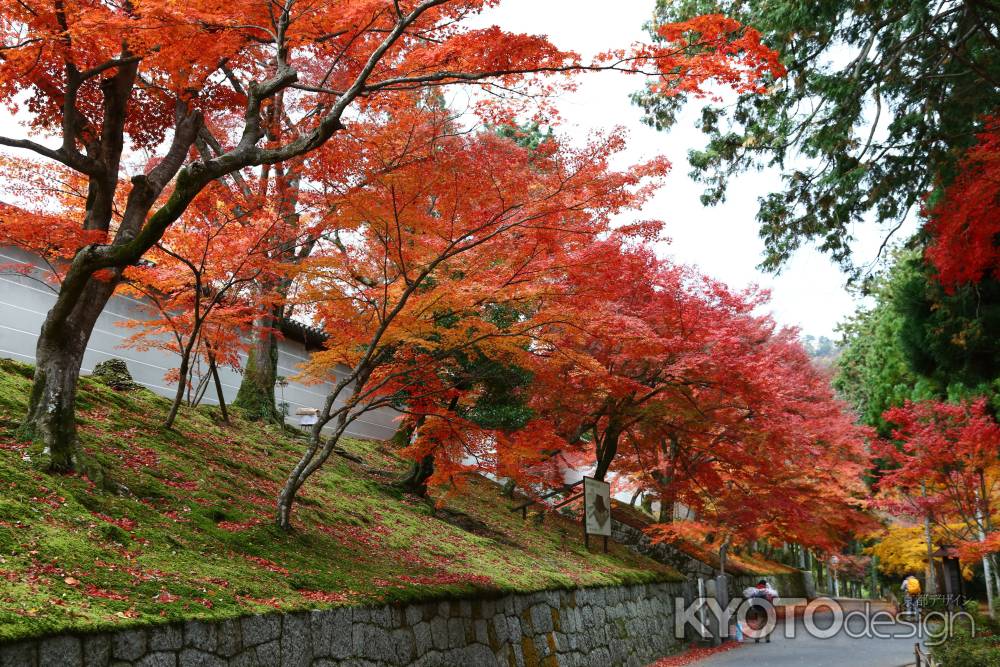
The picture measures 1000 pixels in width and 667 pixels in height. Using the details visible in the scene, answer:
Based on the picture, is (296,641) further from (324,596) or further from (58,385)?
(58,385)

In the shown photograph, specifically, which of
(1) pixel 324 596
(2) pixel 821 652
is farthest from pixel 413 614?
(2) pixel 821 652

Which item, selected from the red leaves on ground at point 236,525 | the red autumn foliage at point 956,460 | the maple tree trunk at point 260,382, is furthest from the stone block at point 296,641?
the red autumn foliage at point 956,460

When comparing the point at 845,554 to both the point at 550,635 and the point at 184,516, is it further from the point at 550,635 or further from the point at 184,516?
the point at 184,516

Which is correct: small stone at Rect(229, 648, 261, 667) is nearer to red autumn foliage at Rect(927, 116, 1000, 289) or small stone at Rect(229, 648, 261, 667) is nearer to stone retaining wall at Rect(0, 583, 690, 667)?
stone retaining wall at Rect(0, 583, 690, 667)

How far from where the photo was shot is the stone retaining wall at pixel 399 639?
4.30 m

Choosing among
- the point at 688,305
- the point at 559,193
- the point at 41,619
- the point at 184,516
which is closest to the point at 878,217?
the point at 688,305

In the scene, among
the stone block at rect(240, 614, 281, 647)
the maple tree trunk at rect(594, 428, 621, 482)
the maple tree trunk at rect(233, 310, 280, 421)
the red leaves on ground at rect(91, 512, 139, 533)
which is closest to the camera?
the stone block at rect(240, 614, 281, 647)

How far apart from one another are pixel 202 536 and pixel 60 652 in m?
2.70

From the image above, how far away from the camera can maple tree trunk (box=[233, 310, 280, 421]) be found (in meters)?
13.6

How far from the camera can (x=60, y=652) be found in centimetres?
399

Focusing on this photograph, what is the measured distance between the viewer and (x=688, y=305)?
14.0 meters

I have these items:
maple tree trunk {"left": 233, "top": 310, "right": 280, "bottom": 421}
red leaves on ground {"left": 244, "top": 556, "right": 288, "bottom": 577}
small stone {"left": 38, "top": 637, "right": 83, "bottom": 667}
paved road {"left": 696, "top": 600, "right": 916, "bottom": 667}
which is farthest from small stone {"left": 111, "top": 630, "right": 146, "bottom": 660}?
paved road {"left": 696, "top": 600, "right": 916, "bottom": 667}

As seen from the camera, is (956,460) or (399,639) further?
(956,460)

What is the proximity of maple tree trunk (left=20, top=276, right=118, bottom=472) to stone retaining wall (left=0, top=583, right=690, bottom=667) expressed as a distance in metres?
2.63
